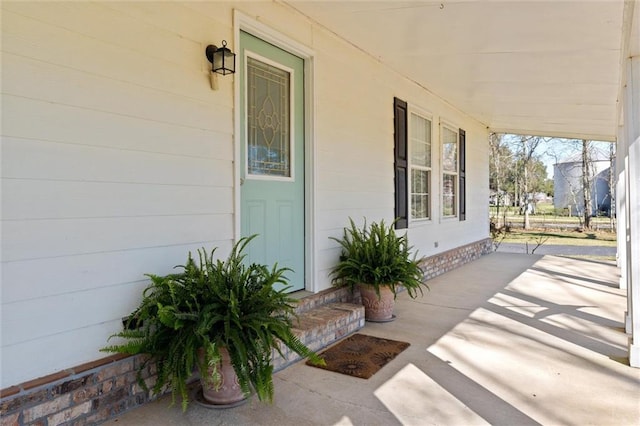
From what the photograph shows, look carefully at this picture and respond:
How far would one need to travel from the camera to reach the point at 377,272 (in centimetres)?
399

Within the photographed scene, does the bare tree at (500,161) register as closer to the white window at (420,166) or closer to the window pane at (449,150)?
the window pane at (449,150)

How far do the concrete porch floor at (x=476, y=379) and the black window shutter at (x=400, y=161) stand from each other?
4.34 feet

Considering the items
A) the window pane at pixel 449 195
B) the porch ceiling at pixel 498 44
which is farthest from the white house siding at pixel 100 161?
the window pane at pixel 449 195

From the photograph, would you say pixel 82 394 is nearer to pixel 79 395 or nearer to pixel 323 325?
pixel 79 395

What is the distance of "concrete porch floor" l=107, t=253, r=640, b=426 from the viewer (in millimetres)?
2307

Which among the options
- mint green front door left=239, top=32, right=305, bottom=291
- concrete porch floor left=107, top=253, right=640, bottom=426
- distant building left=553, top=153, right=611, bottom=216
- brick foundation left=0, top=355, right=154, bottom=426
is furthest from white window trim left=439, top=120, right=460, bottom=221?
distant building left=553, top=153, right=611, bottom=216

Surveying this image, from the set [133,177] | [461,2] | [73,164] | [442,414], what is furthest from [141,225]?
[461,2]

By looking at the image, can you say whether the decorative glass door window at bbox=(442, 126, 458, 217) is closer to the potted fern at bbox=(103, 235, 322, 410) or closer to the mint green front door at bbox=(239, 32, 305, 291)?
the mint green front door at bbox=(239, 32, 305, 291)

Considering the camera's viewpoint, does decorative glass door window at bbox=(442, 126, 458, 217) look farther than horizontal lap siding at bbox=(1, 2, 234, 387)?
Yes

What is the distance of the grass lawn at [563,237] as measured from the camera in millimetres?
12297

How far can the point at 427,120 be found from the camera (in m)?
6.68

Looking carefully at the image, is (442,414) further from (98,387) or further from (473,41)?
(473,41)

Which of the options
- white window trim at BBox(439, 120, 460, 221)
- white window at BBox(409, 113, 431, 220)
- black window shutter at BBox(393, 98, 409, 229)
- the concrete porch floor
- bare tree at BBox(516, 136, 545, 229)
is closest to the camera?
the concrete porch floor

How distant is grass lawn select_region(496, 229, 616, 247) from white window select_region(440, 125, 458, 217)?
4861 mm
